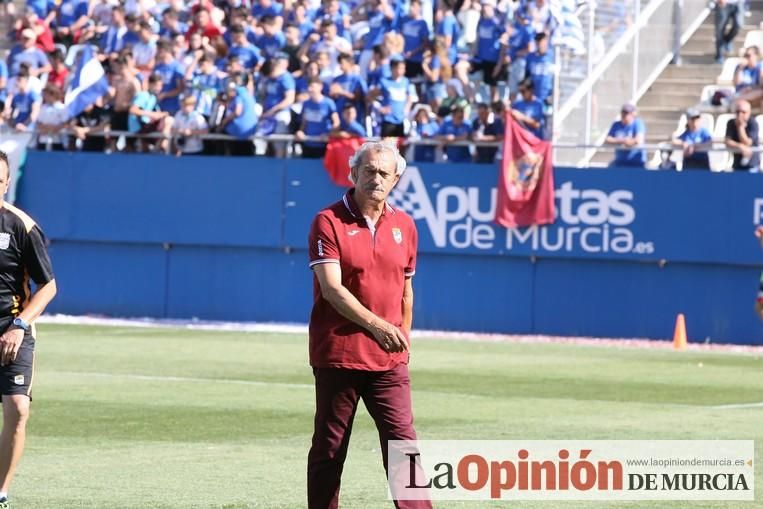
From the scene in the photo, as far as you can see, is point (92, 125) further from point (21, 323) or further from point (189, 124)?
point (21, 323)

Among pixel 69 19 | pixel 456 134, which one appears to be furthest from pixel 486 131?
pixel 69 19

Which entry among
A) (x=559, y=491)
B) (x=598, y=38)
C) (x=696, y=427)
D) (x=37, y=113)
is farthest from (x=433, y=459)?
(x=37, y=113)

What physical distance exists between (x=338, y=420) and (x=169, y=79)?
1987cm

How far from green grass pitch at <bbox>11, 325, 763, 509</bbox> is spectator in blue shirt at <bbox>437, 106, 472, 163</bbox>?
3.51m

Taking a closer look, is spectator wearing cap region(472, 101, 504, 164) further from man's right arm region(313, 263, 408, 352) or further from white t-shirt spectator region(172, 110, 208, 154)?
man's right arm region(313, 263, 408, 352)

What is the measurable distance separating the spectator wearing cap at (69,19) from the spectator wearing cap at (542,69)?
9529mm

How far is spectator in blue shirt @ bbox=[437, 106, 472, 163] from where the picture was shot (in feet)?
85.0

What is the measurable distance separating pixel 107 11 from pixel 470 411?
1796cm

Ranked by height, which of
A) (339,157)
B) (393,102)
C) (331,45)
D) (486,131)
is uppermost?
(331,45)

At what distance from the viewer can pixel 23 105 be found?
2845cm

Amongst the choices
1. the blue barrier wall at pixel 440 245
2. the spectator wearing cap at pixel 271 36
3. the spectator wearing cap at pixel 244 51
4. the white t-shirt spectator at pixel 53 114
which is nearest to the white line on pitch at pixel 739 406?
the blue barrier wall at pixel 440 245

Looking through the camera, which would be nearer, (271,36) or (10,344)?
(10,344)

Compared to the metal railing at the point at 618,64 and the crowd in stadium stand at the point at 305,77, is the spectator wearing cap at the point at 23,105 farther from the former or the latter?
the metal railing at the point at 618,64

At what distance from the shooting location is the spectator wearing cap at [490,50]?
2722 cm
